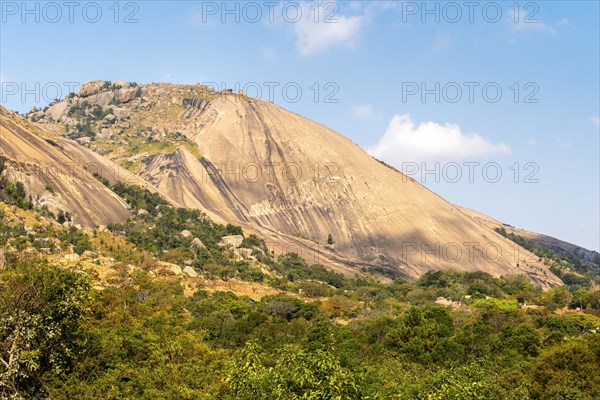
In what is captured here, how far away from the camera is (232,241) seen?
421 feet

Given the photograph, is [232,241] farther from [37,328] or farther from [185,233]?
[37,328]

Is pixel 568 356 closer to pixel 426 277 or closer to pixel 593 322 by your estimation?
pixel 593 322

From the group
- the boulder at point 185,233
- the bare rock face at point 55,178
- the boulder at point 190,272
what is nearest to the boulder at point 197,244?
the boulder at point 185,233

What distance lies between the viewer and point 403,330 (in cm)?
6194

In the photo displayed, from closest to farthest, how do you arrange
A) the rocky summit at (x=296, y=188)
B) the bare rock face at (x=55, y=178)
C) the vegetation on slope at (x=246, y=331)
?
1. the vegetation on slope at (x=246, y=331)
2. the bare rock face at (x=55, y=178)
3. the rocky summit at (x=296, y=188)

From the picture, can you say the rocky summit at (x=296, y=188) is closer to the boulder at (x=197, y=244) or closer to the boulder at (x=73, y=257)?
the boulder at (x=197, y=244)

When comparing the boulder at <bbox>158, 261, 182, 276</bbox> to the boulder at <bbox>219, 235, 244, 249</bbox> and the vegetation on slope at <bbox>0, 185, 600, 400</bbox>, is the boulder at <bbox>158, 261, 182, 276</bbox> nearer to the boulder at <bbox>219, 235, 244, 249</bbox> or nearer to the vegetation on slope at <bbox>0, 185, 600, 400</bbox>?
the vegetation on slope at <bbox>0, 185, 600, 400</bbox>

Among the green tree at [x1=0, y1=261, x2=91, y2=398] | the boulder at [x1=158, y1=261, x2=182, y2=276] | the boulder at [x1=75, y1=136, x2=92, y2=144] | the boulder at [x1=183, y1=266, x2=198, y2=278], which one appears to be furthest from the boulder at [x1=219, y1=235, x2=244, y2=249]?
the green tree at [x1=0, y1=261, x2=91, y2=398]

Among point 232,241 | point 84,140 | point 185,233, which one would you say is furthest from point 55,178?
point 84,140

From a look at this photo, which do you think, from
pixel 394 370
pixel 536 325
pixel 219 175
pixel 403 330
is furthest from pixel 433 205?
pixel 394 370

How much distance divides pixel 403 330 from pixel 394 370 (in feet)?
49.0

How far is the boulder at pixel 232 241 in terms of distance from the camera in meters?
127

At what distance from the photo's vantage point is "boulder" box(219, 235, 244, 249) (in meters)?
127

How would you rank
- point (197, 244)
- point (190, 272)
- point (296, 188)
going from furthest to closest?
point (296, 188), point (197, 244), point (190, 272)
